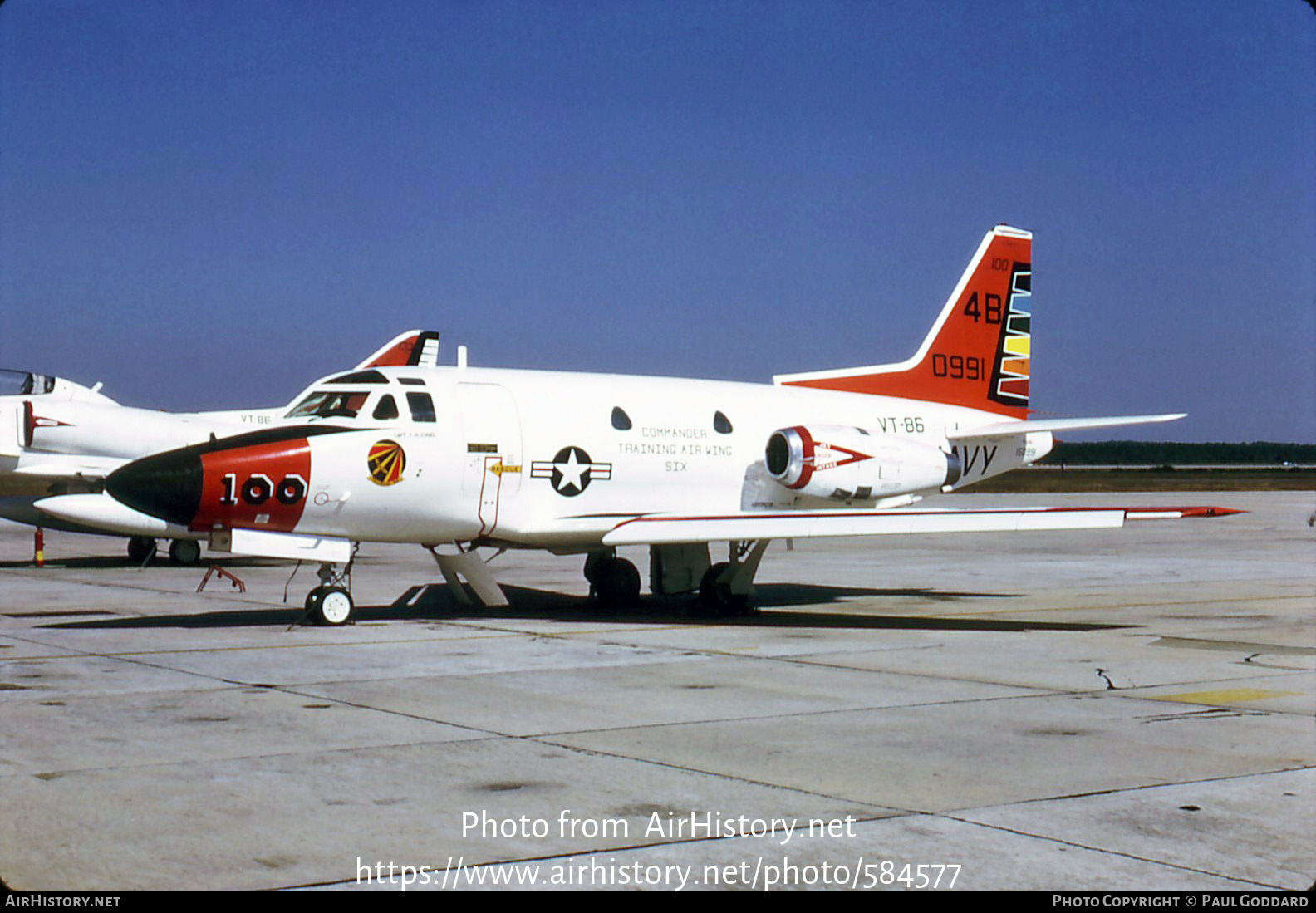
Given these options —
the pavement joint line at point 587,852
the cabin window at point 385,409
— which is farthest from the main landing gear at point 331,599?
the pavement joint line at point 587,852

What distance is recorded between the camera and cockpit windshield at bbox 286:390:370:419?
49.3 ft

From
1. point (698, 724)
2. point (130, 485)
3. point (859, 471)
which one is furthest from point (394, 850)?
point (859, 471)

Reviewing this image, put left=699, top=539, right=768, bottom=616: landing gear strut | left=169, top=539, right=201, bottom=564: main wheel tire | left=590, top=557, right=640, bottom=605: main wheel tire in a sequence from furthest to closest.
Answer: left=169, top=539, right=201, bottom=564: main wheel tire → left=590, top=557, right=640, bottom=605: main wheel tire → left=699, top=539, right=768, bottom=616: landing gear strut

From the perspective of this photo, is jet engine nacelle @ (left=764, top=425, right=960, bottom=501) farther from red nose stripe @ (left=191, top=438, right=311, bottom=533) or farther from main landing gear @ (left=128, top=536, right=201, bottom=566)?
main landing gear @ (left=128, top=536, right=201, bottom=566)

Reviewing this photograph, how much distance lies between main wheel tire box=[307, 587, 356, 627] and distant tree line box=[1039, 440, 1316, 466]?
13853cm

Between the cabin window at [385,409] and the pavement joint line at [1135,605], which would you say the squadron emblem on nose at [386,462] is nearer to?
the cabin window at [385,409]

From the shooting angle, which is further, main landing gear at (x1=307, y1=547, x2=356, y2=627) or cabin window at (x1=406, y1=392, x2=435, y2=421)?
cabin window at (x1=406, y1=392, x2=435, y2=421)

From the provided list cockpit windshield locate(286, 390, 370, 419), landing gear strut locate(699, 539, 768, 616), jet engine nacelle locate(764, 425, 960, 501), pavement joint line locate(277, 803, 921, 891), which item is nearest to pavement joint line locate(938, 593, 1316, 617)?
jet engine nacelle locate(764, 425, 960, 501)

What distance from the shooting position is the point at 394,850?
20.0 ft

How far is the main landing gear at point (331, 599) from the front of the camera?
1495 centimetres

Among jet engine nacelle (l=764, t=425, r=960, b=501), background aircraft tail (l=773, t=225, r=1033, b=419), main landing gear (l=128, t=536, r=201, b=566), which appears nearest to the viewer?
jet engine nacelle (l=764, t=425, r=960, b=501)

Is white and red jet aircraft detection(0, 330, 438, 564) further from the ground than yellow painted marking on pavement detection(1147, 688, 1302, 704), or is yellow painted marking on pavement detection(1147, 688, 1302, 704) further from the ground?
white and red jet aircraft detection(0, 330, 438, 564)

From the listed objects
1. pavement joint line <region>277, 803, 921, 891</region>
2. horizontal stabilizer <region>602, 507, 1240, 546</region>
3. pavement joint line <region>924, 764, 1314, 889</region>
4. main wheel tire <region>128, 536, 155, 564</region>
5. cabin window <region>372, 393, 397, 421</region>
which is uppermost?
cabin window <region>372, 393, 397, 421</region>

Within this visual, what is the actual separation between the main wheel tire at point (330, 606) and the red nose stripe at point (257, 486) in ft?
3.29
